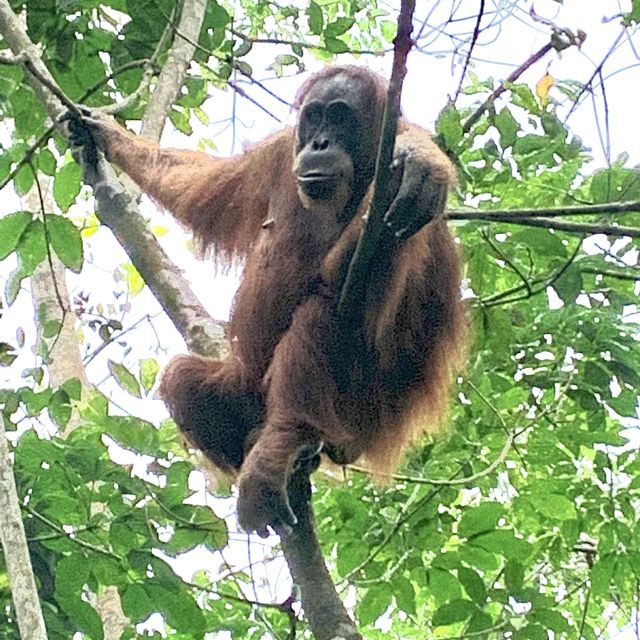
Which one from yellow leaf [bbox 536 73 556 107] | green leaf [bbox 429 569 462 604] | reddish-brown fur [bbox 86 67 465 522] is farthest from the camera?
green leaf [bbox 429 569 462 604]

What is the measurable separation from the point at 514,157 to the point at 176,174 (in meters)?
1.35

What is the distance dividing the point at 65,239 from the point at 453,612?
1470 mm

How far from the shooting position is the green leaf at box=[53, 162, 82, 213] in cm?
372

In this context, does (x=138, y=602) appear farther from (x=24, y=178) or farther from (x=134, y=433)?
(x=24, y=178)

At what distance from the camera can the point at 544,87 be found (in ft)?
10.2

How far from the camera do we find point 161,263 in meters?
3.20

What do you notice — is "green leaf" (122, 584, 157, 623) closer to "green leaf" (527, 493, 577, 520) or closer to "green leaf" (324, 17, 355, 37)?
"green leaf" (527, 493, 577, 520)

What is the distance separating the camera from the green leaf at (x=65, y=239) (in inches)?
135

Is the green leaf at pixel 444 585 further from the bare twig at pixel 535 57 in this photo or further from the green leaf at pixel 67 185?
the green leaf at pixel 67 185

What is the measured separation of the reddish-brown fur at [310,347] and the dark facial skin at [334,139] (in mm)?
51

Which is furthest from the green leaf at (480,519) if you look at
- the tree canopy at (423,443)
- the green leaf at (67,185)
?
the green leaf at (67,185)

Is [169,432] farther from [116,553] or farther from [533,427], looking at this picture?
[533,427]

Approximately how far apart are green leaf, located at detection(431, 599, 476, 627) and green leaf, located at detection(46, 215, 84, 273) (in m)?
1.37

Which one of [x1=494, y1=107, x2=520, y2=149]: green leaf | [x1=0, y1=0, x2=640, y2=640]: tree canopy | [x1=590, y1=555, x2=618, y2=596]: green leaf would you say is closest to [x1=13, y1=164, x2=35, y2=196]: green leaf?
[x1=0, y1=0, x2=640, y2=640]: tree canopy
